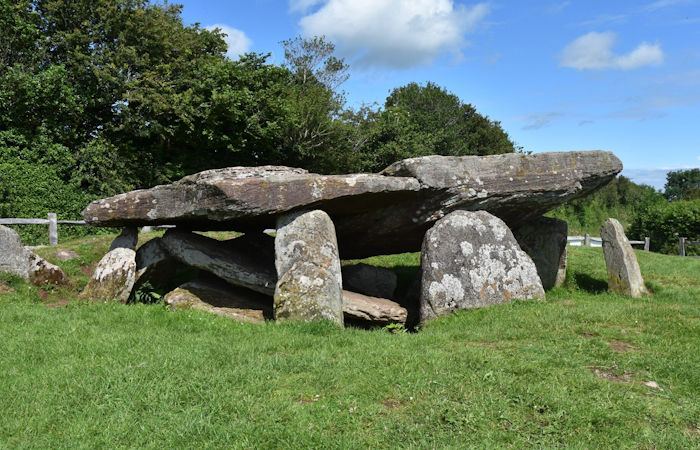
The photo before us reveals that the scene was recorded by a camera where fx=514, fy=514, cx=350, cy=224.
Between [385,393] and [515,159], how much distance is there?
7.49m

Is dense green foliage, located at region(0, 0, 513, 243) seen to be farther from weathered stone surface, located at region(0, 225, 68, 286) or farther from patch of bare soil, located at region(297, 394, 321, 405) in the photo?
patch of bare soil, located at region(297, 394, 321, 405)

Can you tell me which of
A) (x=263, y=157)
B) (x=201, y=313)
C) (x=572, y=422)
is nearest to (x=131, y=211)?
(x=201, y=313)

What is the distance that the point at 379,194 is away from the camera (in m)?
10.5

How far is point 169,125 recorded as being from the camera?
23516mm

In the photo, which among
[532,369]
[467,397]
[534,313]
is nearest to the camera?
[467,397]

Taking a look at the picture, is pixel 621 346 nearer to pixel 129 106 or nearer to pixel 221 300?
pixel 221 300

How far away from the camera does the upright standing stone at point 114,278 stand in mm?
10398

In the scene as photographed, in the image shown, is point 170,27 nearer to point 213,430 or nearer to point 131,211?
point 131,211

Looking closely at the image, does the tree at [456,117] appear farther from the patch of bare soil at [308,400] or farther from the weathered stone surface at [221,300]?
the patch of bare soil at [308,400]

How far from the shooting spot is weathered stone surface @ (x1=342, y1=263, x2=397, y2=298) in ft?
42.5

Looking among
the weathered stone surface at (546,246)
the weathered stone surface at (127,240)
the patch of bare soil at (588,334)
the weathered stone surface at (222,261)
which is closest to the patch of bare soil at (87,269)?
the weathered stone surface at (127,240)

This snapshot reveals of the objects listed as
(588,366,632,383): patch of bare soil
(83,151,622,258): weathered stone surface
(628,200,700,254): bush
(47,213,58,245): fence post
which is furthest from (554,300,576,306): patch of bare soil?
(628,200,700,254): bush

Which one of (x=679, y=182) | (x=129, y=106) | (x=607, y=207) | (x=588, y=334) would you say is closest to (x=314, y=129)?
(x=129, y=106)

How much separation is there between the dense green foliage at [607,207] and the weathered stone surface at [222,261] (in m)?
31.3
